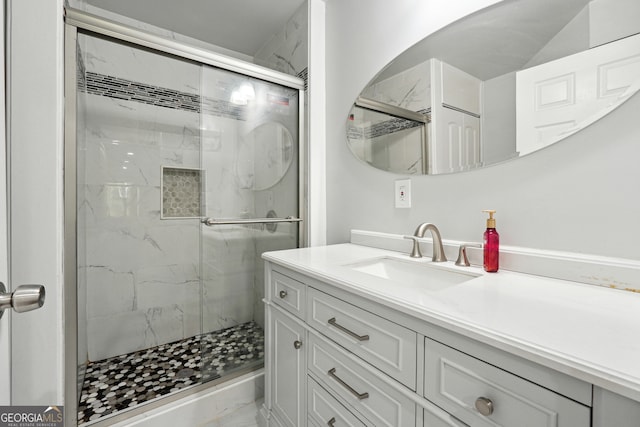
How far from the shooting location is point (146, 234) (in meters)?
2.08

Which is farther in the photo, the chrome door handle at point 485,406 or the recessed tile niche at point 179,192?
the recessed tile niche at point 179,192

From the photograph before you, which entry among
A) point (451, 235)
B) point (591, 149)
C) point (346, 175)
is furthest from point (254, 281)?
point (591, 149)

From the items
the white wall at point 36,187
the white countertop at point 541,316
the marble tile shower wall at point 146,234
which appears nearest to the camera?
the white countertop at point 541,316

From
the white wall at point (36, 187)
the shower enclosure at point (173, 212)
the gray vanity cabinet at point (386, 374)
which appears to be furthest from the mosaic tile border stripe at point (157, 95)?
the gray vanity cabinet at point (386, 374)

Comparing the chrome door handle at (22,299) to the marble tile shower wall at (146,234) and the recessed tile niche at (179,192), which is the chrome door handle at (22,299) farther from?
the recessed tile niche at (179,192)

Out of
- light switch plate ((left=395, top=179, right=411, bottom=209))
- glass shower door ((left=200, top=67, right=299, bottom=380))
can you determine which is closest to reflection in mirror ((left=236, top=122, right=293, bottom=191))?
glass shower door ((left=200, top=67, right=299, bottom=380))

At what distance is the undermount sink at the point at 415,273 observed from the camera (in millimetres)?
990

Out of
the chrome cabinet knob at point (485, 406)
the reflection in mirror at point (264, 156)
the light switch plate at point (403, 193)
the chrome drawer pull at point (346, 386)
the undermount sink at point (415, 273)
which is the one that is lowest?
the chrome drawer pull at point (346, 386)

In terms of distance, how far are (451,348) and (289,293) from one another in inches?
27.1

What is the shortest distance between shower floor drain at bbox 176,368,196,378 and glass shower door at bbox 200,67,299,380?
204mm

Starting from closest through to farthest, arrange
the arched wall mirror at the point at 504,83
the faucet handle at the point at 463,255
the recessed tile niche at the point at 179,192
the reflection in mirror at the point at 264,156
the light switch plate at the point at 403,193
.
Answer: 1. the arched wall mirror at the point at 504,83
2. the faucet handle at the point at 463,255
3. the light switch plate at the point at 403,193
4. the reflection in mirror at the point at 264,156
5. the recessed tile niche at the point at 179,192

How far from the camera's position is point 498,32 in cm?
100

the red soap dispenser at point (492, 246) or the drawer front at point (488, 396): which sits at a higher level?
the red soap dispenser at point (492, 246)

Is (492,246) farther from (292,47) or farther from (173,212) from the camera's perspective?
(173,212)
